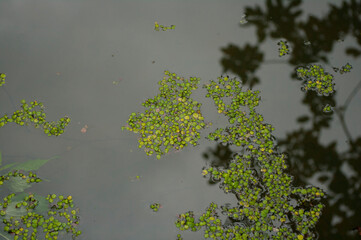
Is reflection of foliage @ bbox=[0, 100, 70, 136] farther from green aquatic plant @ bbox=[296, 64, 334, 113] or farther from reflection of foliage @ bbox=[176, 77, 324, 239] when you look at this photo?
green aquatic plant @ bbox=[296, 64, 334, 113]

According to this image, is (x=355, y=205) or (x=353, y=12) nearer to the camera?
(x=355, y=205)

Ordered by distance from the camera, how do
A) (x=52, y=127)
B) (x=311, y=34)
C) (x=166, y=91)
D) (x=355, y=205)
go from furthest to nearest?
(x=311, y=34), (x=166, y=91), (x=52, y=127), (x=355, y=205)

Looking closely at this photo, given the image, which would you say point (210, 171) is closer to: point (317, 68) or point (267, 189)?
point (267, 189)

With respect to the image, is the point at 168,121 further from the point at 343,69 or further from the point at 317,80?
the point at 343,69

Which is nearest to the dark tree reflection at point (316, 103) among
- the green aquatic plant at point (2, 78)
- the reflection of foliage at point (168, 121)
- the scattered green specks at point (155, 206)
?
the reflection of foliage at point (168, 121)

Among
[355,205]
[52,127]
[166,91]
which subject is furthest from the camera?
[166,91]

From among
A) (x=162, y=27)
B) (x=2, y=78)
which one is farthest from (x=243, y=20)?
(x=2, y=78)

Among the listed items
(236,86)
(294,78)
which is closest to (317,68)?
(294,78)

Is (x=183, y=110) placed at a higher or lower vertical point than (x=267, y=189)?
higher
